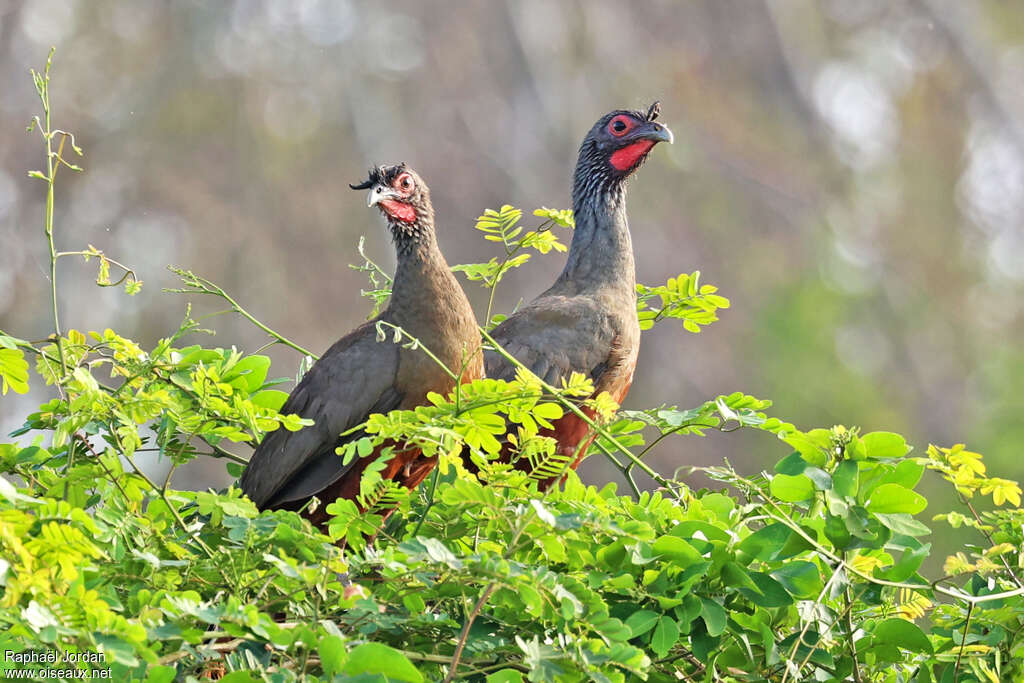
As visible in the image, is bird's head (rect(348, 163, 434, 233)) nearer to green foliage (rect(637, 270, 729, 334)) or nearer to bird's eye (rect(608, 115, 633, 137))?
green foliage (rect(637, 270, 729, 334))

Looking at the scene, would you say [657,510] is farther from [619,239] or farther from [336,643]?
[619,239]

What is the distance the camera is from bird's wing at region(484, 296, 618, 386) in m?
4.02

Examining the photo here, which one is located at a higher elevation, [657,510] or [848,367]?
[848,367]

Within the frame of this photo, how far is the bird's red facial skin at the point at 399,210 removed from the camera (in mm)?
3387

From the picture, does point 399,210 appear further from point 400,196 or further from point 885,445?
point 885,445

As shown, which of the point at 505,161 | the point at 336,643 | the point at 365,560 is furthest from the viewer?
the point at 505,161

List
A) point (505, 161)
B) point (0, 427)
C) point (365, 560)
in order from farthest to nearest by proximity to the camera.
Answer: point (505, 161)
point (0, 427)
point (365, 560)

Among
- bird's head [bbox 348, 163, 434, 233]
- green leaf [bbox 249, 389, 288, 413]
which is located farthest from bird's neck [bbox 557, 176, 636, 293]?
green leaf [bbox 249, 389, 288, 413]

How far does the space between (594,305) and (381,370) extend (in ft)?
3.23

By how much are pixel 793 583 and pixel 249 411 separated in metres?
0.87

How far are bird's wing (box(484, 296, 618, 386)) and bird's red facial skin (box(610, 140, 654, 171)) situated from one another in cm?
66

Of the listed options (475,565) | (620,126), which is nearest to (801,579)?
(475,565)

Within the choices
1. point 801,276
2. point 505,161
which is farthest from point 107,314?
point 801,276

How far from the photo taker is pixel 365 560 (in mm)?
1744
